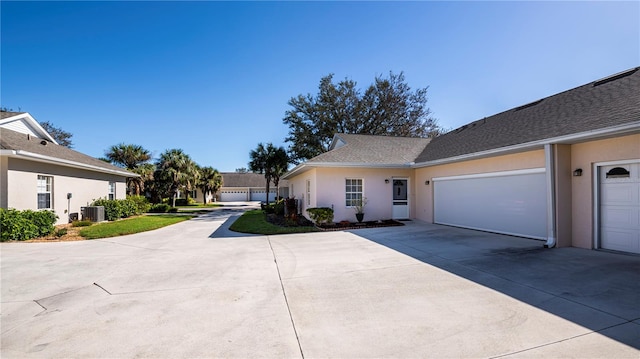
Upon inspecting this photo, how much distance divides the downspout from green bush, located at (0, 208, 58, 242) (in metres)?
16.2

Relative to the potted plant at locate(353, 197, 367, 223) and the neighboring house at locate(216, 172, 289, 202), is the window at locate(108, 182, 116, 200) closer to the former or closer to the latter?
the potted plant at locate(353, 197, 367, 223)

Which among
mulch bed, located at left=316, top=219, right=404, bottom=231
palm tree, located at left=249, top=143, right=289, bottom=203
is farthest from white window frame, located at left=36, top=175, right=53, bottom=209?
palm tree, located at left=249, top=143, right=289, bottom=203

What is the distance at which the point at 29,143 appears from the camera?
12.4 meters

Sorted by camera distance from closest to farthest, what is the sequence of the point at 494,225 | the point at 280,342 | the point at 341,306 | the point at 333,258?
the point at 280,342, the point at 341,306, the point at 333,258, the point at 494,225

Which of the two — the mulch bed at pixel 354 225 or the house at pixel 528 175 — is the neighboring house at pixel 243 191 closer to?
the house at pixel 528 175

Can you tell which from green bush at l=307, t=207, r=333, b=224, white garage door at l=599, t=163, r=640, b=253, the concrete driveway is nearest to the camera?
the concrete driveway

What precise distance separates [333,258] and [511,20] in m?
10.8

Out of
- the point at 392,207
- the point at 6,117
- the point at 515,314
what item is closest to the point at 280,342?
the point at 515,314

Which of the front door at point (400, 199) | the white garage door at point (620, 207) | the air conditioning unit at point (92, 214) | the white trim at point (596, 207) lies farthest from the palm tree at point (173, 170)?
the white garage door at point (620, 207)

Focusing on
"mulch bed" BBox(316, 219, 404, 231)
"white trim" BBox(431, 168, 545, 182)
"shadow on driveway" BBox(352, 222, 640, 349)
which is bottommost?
"mulch bed" BBox(316, 219, 404, 231)

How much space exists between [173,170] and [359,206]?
2134cm

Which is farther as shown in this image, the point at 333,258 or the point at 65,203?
the point at 65,203

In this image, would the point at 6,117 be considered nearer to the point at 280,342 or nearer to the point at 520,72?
the point at 280,342

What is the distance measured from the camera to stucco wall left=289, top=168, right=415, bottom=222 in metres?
12.8
